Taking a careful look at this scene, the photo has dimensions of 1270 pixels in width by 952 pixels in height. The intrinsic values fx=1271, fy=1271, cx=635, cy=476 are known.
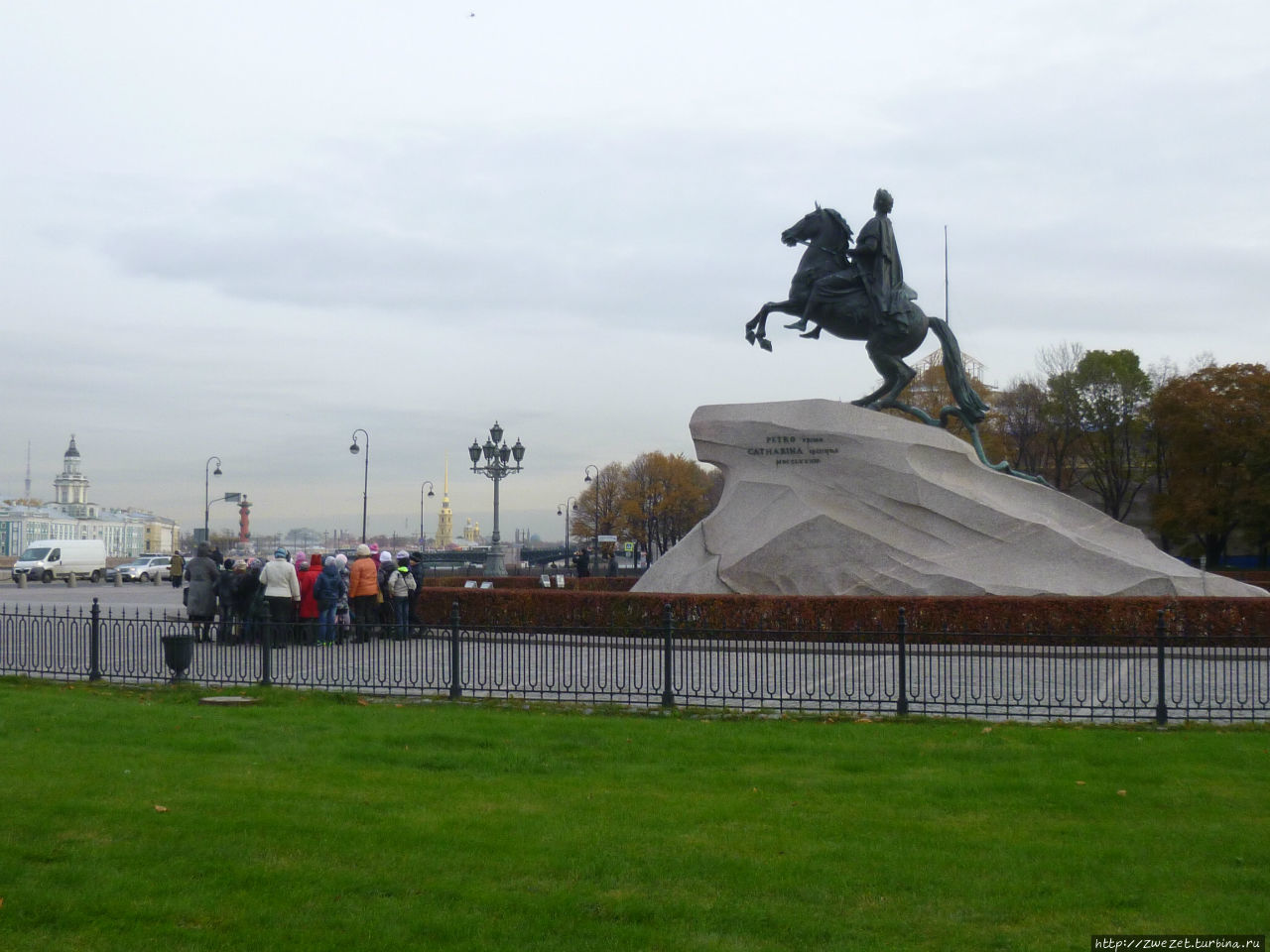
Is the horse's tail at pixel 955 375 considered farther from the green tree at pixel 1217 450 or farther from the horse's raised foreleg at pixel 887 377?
the green tree at pixel 1217 450

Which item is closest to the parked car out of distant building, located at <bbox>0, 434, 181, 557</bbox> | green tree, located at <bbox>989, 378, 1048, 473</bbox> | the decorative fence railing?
green tree, located at <bbox>989, 378, 1048, 473</bbox>

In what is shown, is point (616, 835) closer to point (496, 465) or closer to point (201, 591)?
point (201, 591)

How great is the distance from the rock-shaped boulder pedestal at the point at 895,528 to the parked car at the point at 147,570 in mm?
39243

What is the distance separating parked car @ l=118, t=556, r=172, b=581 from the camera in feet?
178

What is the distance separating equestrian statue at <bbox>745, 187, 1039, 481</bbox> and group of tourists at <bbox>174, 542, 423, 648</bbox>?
25.0ft

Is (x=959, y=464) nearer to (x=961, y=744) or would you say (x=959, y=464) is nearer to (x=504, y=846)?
(x=961, y=744)

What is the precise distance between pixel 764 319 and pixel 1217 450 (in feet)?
102

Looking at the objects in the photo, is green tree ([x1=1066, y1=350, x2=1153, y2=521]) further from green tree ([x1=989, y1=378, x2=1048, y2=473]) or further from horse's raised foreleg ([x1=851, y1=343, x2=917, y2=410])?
horse's raised foreleg ([x1=851, y1=343, x2=917, y2=410])

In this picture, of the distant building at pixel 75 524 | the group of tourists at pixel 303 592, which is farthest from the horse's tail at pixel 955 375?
the distant building at pixel 75 524

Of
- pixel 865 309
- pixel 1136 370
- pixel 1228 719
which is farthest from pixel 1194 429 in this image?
pixel 1228 719

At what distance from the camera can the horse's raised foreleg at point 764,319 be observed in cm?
2197

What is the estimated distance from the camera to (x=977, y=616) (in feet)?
59.0

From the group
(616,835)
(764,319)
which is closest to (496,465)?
(764,319)

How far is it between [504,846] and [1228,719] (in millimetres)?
7634
